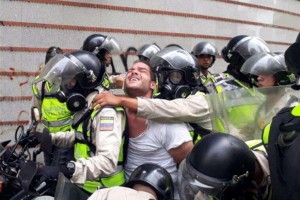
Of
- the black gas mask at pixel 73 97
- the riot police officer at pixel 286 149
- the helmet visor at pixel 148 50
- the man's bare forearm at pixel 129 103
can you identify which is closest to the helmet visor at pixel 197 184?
the riot police officer at pixel 286 149

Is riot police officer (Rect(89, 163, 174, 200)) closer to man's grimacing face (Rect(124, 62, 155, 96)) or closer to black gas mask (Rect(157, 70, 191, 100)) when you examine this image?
man's grimacing face (Rect(124, 62, 155, 96))

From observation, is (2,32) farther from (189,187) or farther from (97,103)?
(189,187)

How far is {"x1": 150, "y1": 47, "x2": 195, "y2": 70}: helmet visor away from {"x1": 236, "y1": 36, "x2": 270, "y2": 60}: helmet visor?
1.11m

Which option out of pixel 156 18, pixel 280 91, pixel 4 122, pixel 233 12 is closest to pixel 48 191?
pixel 280 91

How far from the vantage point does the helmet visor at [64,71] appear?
3447 mm

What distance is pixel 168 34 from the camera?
8.90 metres

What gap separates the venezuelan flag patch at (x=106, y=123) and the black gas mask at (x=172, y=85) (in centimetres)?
99

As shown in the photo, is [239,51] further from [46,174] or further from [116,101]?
[46,174]

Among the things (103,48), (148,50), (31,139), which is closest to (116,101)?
(31,139)

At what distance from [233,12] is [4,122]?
585cm

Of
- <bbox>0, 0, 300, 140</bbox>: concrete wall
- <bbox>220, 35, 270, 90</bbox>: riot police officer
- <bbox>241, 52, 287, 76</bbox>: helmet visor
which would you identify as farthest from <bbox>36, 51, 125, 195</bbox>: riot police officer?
<bbox>0, 0, 300, 140</bbox>: concrete wall

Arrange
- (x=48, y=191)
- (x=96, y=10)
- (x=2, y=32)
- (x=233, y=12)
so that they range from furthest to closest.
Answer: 1. (x=233, y=12)
2. (x=96, y=10)
3. (x=2, y=32)
4. (x=48, y=191)

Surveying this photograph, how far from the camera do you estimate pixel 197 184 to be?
2021 millimetres

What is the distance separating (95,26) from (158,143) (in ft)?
15.5
